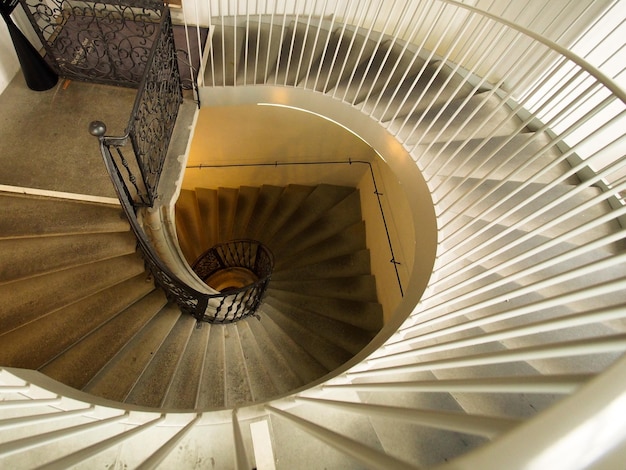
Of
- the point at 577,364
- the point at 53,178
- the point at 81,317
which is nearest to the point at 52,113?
the point at 53,178

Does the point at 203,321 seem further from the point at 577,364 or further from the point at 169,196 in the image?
the point at 577,364

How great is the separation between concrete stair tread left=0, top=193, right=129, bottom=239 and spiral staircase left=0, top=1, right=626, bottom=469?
0.05 feet

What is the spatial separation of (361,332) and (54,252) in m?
4.31

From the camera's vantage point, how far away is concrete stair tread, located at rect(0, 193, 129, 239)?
3301mm

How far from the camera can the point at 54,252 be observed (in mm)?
3326

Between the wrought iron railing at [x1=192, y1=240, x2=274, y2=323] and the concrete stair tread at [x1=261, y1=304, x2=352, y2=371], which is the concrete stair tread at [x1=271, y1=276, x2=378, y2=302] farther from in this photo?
the concrete stair tread at [x1=261, y1=304, x2=352, y2=371]

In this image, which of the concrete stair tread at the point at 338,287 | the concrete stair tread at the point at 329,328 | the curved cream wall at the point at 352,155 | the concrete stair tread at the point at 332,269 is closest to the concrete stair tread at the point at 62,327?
the curved cream wall at the point at 352,155

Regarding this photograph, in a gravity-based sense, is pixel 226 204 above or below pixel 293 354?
above

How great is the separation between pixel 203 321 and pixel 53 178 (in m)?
2.15

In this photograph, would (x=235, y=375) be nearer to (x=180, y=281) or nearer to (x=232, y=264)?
(x=180, y=281)

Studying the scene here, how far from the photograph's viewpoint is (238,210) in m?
7.79

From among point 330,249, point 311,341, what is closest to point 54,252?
point 311,341

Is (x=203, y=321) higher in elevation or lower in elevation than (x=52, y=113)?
lower

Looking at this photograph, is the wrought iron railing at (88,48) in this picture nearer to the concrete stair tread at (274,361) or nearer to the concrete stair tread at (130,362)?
the concrete stair tread at (130,362)
